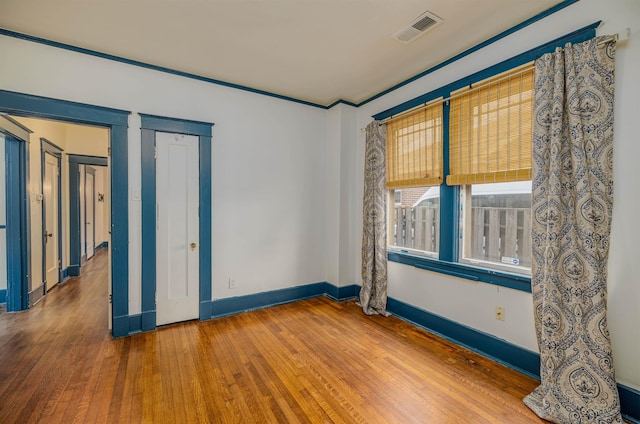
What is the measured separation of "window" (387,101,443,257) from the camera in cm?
296

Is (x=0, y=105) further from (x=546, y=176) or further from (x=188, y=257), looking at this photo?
(x=546, y=176)

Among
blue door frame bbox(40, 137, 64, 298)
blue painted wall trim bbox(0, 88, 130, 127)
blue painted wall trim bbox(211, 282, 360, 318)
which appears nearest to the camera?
blue painted wall trim bbox(0, 88, 130, 127)

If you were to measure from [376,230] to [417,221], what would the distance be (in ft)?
1.63

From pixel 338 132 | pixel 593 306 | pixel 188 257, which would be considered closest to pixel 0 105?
pixel 188 257

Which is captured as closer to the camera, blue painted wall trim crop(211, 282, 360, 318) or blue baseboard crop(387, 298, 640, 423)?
blue baseboard crop(387, 298, 640, 423)

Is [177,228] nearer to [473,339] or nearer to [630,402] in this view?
[473,339]

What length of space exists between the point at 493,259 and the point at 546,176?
0.89 m

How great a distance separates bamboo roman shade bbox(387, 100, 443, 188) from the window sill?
0.83 meters

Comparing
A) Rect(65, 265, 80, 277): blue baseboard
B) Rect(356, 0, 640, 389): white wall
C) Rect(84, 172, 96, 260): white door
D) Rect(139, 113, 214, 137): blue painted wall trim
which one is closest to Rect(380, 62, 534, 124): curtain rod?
Rect(356, 0, 640, 389): white wall

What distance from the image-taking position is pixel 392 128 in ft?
11.3

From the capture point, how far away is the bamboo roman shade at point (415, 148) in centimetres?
292

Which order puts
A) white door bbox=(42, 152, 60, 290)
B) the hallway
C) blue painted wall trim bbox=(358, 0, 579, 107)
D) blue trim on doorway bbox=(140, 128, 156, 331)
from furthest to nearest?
1. white door bbox=(42, 152, 60, 290)
2. blue trim on doorway bbox=(140, 128, 156, 331)
3. blue painted wall trim bbox=(358, 0, 579, 107)
4. the hallway

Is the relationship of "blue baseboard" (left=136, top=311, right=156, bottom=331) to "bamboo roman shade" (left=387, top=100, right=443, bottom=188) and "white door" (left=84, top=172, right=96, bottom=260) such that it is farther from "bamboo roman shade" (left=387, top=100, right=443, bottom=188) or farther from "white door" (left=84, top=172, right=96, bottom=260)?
"white door" (left=84, top=172, right=96, bottom=260)

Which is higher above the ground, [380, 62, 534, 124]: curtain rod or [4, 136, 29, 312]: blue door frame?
[380, 62, 534, 124]: curtain rod
